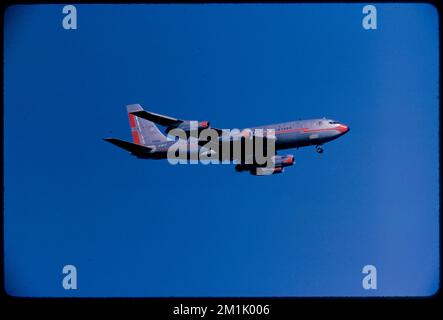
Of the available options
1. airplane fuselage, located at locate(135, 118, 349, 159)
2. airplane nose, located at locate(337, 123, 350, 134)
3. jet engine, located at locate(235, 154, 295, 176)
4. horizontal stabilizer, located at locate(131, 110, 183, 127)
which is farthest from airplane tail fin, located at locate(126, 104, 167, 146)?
airplane nose, located at locate(337, 123, 350, 134)

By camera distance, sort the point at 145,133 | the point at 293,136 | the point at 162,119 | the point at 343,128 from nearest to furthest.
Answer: the point at 343,128
the point at 162,119
the point at 293,136
the point at 145,133

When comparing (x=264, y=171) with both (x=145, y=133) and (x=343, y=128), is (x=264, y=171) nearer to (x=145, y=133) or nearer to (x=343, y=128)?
(x=343, y=128)

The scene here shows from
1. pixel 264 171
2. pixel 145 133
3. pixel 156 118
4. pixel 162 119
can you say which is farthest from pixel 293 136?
pixel 264 171

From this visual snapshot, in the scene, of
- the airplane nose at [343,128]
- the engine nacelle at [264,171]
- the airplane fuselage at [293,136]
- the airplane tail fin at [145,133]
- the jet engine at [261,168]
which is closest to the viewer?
the airplane nose at [343,128]

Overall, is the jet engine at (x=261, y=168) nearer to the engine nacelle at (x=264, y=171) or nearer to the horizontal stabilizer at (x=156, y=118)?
the engine nacelle at (x=264, y=171)

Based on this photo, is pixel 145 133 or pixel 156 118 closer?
pixel 156 118

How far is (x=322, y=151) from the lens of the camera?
21.9 ft

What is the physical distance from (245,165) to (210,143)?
441 millimetres

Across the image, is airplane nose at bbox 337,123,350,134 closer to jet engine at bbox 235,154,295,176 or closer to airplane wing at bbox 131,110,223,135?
jet engine at bbox 235,154,295,176

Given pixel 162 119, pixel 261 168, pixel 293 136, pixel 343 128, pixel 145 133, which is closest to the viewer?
pixel 343 128

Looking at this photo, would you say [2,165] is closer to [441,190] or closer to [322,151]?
[322,151]

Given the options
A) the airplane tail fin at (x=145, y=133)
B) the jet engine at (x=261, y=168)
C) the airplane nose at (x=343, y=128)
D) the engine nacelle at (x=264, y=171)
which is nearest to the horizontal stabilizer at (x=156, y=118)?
the jet engine at (x=261, y=168)
